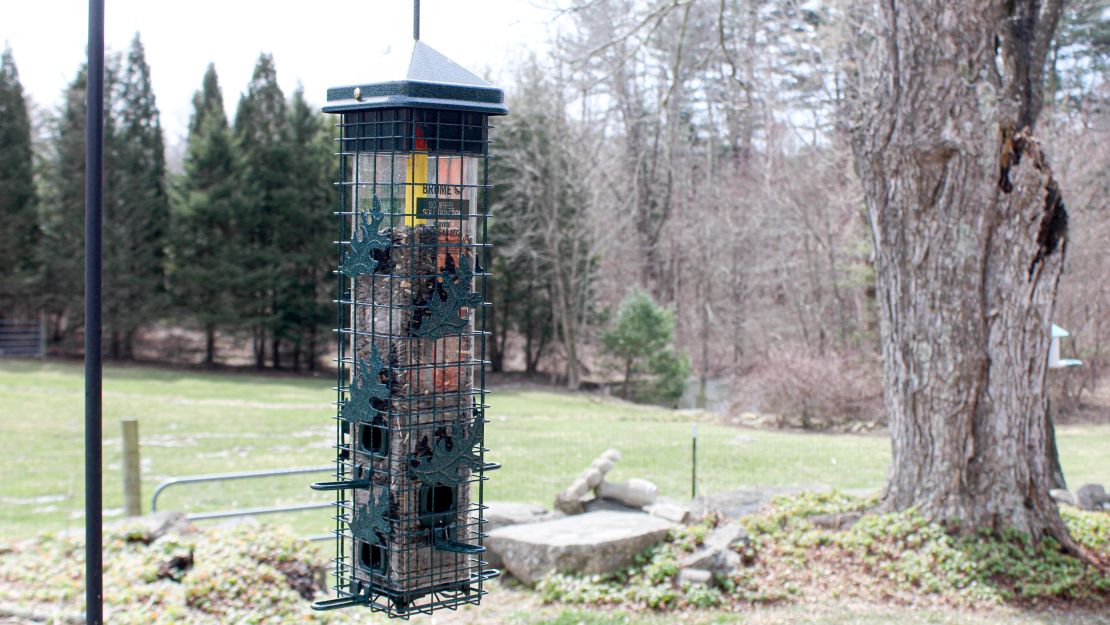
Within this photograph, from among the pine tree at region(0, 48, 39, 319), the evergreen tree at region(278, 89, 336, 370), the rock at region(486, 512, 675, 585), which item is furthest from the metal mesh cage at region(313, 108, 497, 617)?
the pine tree at region(0, 48, 39, 319)

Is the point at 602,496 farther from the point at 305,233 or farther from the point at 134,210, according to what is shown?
the point at 134,210

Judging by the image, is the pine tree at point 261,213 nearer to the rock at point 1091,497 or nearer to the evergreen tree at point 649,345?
the evergreen tree at point 649,345

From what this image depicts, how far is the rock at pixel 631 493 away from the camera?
8.97m

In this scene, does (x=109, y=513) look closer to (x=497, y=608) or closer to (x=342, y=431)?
(x=497, y=608)

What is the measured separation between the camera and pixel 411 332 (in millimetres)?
3436

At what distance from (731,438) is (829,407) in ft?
9.84

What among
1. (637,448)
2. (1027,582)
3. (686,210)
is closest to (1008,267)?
(1027,582)

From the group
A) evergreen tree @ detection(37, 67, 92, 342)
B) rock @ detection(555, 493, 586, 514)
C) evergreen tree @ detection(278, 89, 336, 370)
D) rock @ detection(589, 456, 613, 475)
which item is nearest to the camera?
rock @ detection(555, 493, 586, 514)

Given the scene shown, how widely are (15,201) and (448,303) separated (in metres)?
31.1

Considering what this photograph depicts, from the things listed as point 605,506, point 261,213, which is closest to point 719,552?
point 605,506

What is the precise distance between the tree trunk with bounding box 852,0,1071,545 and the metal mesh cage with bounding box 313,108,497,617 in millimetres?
4535

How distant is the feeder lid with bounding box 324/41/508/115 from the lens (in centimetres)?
327

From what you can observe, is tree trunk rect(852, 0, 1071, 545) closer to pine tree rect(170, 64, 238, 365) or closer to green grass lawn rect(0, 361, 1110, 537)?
green grass lawn rect(0, 361, 1110, 537)

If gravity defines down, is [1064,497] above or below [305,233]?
below
